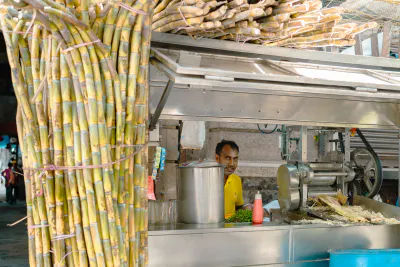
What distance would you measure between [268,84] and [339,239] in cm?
177

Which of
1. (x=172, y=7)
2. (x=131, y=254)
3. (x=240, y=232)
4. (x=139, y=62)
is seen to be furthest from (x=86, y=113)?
(x=240, y=232)

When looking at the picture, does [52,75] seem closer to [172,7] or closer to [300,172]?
[172,7]

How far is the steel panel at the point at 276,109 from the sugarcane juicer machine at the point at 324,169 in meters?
0.22

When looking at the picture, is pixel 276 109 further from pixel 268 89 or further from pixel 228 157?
pixel 228 157

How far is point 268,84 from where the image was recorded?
2602mm

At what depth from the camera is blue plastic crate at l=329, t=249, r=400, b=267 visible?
3.13 m

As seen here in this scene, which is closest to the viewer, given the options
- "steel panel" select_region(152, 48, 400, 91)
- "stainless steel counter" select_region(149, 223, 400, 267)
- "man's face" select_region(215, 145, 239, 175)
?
"steel panel" select_region(152, 48, 400, 91)

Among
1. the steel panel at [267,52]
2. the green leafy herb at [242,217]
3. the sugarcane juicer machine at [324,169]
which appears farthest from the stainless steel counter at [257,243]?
the steel panel at [267,52]

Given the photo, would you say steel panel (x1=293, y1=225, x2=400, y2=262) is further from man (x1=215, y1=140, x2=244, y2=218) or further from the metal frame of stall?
man (x1=215, y1=140, x2=244, y2=218)

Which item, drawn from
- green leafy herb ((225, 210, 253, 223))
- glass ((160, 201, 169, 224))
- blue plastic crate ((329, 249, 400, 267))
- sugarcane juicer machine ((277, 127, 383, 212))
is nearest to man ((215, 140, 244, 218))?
sugarcane juicer machine ((277, 127, 383, 212))

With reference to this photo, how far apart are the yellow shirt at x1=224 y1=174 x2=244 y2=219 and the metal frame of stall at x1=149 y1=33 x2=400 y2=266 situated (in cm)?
141

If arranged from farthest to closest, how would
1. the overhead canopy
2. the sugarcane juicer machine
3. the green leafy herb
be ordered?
the sugarcane juicer machine
the green leafy herb
the overhead canopy

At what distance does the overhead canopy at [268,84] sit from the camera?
2590mm

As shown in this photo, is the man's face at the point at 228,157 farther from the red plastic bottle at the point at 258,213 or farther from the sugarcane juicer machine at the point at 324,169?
the red plastic bottle at the point at 258,213
